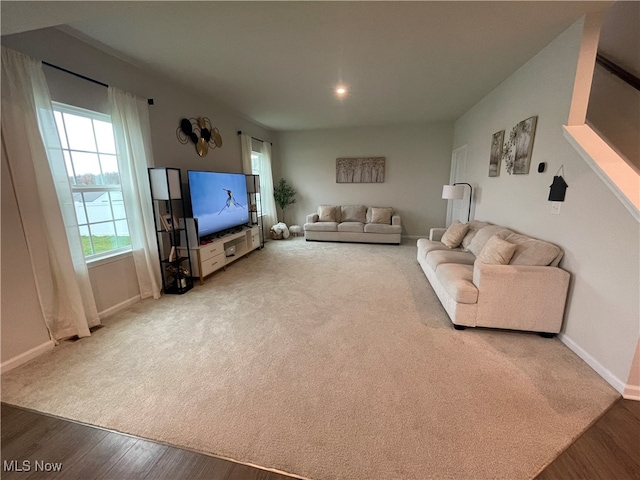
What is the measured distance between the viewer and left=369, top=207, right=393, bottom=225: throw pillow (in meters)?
5.95

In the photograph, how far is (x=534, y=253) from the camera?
2.31m

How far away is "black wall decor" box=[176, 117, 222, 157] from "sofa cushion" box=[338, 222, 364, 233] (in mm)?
2884

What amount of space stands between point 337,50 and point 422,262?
2.84 metres

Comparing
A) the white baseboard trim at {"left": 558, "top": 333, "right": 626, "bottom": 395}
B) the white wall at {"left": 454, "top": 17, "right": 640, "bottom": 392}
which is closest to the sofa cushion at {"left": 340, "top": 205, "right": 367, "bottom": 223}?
the white wall at {"left": 454, "top": 17, "right": 640, "bottom": 392}

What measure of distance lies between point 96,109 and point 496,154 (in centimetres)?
455

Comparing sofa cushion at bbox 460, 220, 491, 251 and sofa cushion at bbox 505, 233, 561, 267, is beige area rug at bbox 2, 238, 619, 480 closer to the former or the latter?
sofa cushion at bbox 505, 233, 561, 267

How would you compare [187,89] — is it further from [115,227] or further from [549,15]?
[549,15]

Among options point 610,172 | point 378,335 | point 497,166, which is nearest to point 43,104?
point 378,335

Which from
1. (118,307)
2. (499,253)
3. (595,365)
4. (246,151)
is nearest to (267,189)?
(246,151)

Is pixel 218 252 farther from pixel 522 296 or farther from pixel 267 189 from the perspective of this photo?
pixel 522 296

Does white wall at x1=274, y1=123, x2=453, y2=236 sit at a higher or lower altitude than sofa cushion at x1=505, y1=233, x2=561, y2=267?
higher

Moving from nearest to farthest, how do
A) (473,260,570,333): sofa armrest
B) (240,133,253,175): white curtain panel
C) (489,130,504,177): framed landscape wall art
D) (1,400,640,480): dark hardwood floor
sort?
(1,400,640,480): dark hardwood floor
(473,260,570,333): sofa armrest
(489,130,504,177): framed landscape wall art
(240,133,253,175): white curtain panel

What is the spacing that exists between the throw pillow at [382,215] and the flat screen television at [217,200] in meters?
2.77

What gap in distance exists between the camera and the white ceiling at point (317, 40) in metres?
1.90
